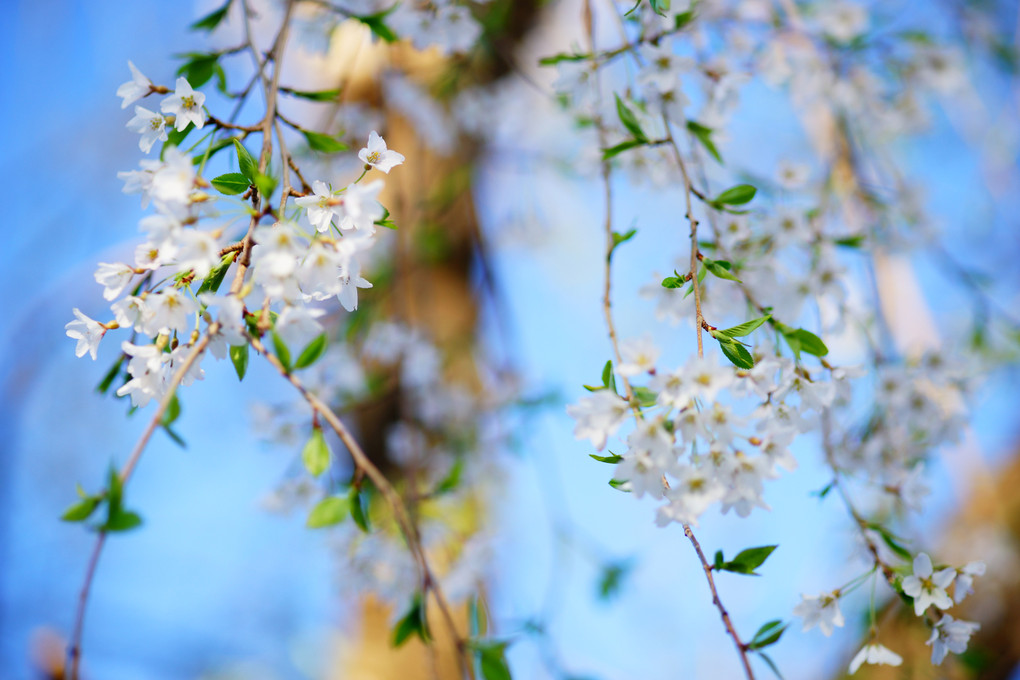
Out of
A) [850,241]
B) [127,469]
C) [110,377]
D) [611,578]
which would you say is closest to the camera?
[127,469]

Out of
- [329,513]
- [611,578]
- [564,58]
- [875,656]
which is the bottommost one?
[611,578]

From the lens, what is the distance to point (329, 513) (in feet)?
2.72

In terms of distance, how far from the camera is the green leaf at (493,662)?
34.7 inches

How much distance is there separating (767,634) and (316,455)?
58 centimetres

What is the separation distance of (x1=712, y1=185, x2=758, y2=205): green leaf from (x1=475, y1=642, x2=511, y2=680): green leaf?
2.33 feet

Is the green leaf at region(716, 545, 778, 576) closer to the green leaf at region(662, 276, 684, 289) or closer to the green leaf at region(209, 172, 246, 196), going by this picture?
the green leaf at region(662, 276, 684, 289)

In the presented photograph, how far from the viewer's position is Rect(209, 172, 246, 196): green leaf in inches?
25.8

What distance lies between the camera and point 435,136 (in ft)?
6.69

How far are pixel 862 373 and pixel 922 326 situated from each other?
1599 mm

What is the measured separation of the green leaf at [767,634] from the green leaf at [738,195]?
0.54 meters

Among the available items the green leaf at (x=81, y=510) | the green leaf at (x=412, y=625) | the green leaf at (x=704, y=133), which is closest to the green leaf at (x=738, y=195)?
the green leaf at (x=704, y=133)

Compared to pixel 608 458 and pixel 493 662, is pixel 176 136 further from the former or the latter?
pixel 493 662

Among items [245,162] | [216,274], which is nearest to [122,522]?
[216,274]

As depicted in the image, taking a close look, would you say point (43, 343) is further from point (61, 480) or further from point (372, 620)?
point (61, 480)
